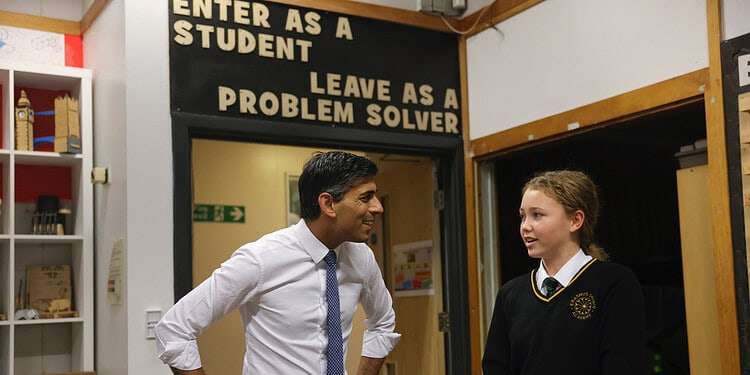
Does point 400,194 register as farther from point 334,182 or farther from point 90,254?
point 334,182

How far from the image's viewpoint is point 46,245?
4.04 meters

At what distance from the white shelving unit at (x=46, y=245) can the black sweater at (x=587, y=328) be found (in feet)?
7.63

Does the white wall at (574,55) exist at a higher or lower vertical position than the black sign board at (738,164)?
higher

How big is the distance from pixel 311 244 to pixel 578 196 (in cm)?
72

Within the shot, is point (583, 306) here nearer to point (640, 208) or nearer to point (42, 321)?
point (42, 321)

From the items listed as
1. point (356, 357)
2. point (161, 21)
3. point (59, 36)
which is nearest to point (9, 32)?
point (59, 36)

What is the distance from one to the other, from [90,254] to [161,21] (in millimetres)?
1078

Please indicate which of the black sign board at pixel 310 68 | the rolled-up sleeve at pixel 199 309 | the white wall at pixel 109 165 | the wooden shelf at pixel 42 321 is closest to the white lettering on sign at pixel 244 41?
the black sign board at pixel 310 68

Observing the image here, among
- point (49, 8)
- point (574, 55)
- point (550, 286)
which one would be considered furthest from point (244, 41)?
point (550, 286)

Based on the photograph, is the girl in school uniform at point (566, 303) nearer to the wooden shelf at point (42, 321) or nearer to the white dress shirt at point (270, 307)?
the white dress shirt at point (270, 307)

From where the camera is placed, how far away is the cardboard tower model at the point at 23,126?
3.86 metres

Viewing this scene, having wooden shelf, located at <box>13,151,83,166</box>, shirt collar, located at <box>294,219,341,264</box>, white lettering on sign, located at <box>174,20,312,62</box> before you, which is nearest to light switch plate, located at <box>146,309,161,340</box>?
wooden shelf, located at <box>13,151,83,166</box>

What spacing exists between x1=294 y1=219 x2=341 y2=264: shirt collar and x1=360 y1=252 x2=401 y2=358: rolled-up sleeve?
199 mm

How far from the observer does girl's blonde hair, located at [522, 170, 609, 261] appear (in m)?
2.33
